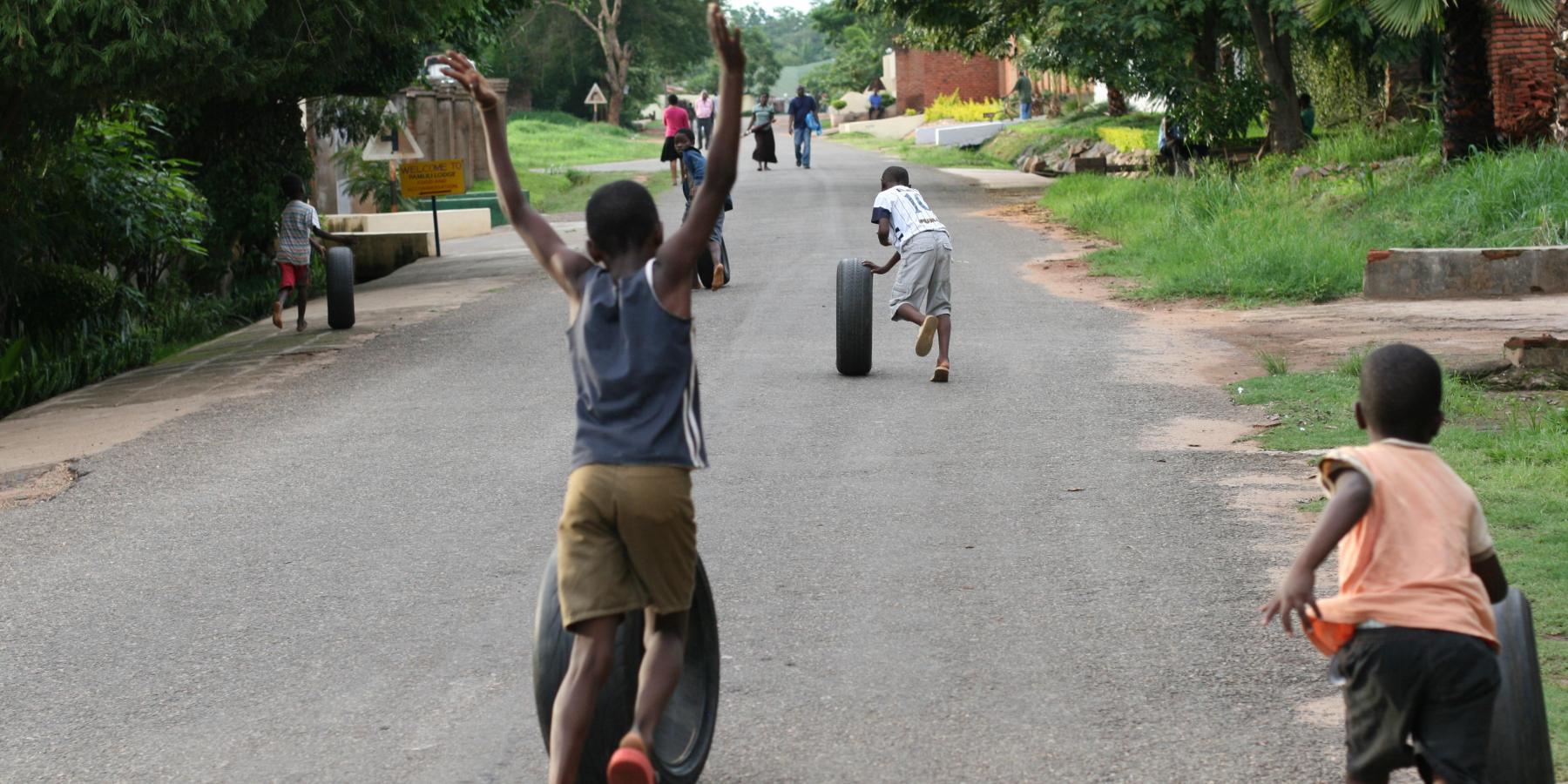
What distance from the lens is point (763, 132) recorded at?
34.0m

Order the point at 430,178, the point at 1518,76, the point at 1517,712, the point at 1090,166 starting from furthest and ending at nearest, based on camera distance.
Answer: the point at 1090,166 < the point at 430,178 < the point at 1518,76 < the point at 1517,712

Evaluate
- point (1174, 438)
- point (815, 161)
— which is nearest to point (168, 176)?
point (1174, 438)

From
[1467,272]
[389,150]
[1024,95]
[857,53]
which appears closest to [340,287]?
[1467,272]

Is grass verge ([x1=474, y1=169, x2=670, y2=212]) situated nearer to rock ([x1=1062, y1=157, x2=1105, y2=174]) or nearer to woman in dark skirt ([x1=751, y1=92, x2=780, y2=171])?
woman in dark skirt ([x1=751, y1=92, x2=780, y2=171])

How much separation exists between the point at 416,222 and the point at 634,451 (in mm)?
21795

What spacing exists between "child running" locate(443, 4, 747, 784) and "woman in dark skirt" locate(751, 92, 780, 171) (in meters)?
28.7

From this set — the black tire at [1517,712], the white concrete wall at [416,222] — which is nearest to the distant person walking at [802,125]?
the white concrete wall at [416,222]

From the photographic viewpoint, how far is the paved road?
4770mm

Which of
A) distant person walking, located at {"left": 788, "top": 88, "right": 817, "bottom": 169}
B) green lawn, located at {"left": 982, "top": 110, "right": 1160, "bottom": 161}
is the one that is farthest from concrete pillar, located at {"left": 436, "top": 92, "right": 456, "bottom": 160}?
green lawn, located at {"left": 982, "top": 110, "right": 1160, "bottom": 161}

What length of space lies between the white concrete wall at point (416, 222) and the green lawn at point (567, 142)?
565 inches

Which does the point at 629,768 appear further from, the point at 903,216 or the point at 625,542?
the point at 903,216

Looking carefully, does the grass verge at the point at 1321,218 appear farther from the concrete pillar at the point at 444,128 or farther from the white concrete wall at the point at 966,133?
the white concrete wall at the point at 966,133

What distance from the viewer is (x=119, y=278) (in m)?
17.5

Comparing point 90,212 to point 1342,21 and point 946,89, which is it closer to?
point 1342,21
